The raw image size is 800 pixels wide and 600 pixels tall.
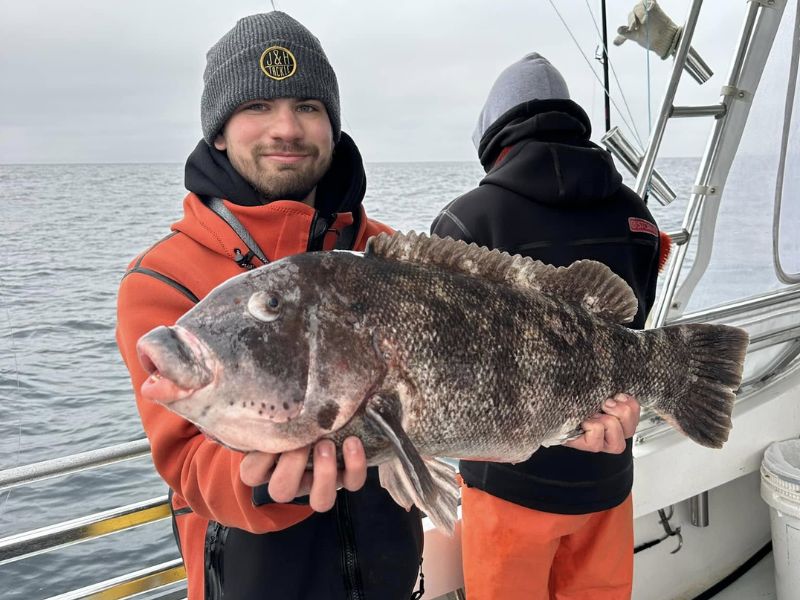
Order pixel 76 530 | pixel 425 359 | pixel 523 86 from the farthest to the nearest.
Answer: pixel 523 86, pixel 76 530, pixel 425 359

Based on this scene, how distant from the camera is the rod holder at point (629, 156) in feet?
11.4

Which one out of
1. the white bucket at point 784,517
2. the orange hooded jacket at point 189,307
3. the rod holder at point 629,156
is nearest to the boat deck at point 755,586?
the white bucket at point 784,517

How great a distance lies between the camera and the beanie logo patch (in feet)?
6.82

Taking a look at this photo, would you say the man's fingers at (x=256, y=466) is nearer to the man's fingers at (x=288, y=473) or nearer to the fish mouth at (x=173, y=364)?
the man's fingers at (x=288, y=473)

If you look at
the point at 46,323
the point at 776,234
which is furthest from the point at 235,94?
the point at 46,323

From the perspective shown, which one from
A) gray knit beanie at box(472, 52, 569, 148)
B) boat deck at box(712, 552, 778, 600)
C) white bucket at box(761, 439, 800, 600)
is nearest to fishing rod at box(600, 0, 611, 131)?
gray knit beanie at box(472, 52, 569, 148)

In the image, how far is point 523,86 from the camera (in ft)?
9.46

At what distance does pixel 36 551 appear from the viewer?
232 centimetres

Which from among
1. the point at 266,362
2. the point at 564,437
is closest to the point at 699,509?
the point at 564,437

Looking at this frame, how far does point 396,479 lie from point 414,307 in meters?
0.42

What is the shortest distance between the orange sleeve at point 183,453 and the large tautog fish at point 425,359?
0.27 meters

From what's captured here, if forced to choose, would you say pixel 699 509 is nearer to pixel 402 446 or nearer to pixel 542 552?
pixel 542 552

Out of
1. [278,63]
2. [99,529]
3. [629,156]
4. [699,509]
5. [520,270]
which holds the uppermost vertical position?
[278,63]

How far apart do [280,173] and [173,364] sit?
0.96 m
